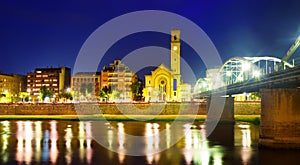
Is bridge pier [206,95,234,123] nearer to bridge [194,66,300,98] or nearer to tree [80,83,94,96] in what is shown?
bridge [194,66,300,98]

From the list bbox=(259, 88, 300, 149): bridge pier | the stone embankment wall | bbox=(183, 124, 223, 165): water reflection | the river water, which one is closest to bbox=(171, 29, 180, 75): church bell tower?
the stone embankment wall

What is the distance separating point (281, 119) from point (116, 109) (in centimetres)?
6418

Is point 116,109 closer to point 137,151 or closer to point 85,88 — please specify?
point 137,151

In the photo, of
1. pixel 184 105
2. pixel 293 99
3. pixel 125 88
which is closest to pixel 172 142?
pixel 293 99

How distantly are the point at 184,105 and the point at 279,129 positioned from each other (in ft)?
204

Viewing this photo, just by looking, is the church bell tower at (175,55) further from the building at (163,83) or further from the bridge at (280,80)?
the bridge at (280,80)

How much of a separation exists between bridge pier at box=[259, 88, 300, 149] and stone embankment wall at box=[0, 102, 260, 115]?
5998 centimetres

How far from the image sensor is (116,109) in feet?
301

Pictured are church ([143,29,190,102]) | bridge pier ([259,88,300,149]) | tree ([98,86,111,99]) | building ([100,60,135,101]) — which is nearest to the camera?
bridge pier ([259,88,300,149])

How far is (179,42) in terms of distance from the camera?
188875 millimetres

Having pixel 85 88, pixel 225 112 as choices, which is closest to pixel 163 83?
pixel 85 88

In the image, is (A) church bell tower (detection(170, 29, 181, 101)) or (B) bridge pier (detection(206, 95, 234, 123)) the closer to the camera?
(B) bridge pier (detection(206, 95, 234, 123))

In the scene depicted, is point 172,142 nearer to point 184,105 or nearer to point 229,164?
point 229,164

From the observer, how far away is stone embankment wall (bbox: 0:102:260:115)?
90.8 m
